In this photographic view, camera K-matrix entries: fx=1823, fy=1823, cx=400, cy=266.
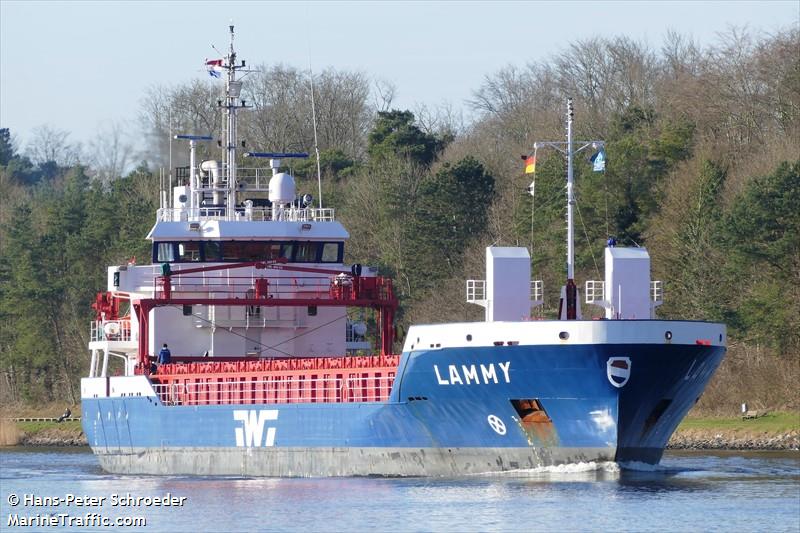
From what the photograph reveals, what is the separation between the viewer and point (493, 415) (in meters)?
43.3

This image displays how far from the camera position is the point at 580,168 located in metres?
78.1

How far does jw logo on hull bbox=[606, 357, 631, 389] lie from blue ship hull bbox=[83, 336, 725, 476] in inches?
2.0

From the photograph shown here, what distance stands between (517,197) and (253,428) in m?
35.2

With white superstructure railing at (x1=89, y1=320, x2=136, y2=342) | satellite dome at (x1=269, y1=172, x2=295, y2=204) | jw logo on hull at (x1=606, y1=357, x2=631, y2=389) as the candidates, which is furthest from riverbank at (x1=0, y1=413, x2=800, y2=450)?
jw logo on hull at (x1=606, y1=357, x2=631, y2=389)

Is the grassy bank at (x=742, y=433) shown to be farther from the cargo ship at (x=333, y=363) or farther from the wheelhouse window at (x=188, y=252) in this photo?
the wheelhouse window at (x=188, y=252)

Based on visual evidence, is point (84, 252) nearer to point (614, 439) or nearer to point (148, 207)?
point (148, 207)

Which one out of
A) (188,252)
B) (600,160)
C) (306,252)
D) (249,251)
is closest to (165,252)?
(188,252)

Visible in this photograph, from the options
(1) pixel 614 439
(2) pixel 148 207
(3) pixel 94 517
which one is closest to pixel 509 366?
(1) pixel 614 439

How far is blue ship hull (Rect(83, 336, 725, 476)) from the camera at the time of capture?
41938 millimetres

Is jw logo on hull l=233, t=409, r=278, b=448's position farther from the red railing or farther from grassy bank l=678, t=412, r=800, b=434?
grassy bank l=678, t=412, r=800, b=434

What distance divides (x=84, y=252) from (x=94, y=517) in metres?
58.3

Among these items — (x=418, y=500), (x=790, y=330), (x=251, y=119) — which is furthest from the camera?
(x=251, y=119)

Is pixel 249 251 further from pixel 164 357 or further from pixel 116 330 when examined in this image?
pixel 116 330

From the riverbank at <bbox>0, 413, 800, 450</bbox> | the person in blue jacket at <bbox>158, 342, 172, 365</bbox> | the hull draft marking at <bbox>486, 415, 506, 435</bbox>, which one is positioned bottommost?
the riverbank at <bbox>0, 413, 800, 450</bbox>
